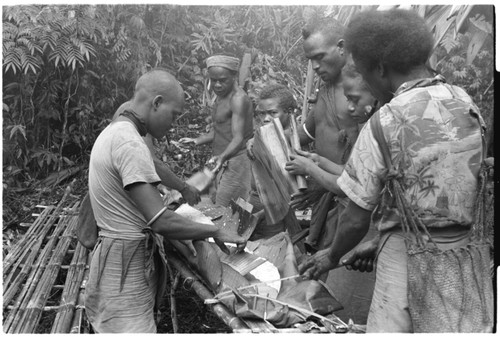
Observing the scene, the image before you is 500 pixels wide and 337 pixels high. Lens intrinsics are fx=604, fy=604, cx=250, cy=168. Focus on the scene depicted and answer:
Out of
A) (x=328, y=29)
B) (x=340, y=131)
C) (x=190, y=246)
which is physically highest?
(x=328, y=29)

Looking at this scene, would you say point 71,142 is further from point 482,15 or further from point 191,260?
point 482,15

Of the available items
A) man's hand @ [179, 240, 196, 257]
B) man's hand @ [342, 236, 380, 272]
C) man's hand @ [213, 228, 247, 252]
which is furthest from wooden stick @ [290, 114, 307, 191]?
man's hand @ [342, 236, 380, 272]

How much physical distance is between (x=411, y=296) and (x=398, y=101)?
69 centimetres

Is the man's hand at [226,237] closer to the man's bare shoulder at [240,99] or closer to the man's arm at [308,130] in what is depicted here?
the man's arm at [308,130]

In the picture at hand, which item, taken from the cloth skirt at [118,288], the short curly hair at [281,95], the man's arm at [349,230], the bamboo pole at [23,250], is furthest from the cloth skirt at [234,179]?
the man's arm at [349,230]

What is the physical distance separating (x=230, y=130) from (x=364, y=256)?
11.6 feet

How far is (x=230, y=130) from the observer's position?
19.6ft

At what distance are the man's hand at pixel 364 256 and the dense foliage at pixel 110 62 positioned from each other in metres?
2.60

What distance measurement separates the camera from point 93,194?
2.79 metres

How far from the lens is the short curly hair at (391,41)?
214 cm

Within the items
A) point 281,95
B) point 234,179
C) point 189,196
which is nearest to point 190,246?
point 189,196

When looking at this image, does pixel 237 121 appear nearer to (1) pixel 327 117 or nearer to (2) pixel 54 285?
(1) pixel 327 117

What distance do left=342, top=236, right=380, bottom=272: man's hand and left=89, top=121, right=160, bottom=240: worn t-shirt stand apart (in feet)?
2.98

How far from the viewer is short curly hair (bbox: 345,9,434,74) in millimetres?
2145
